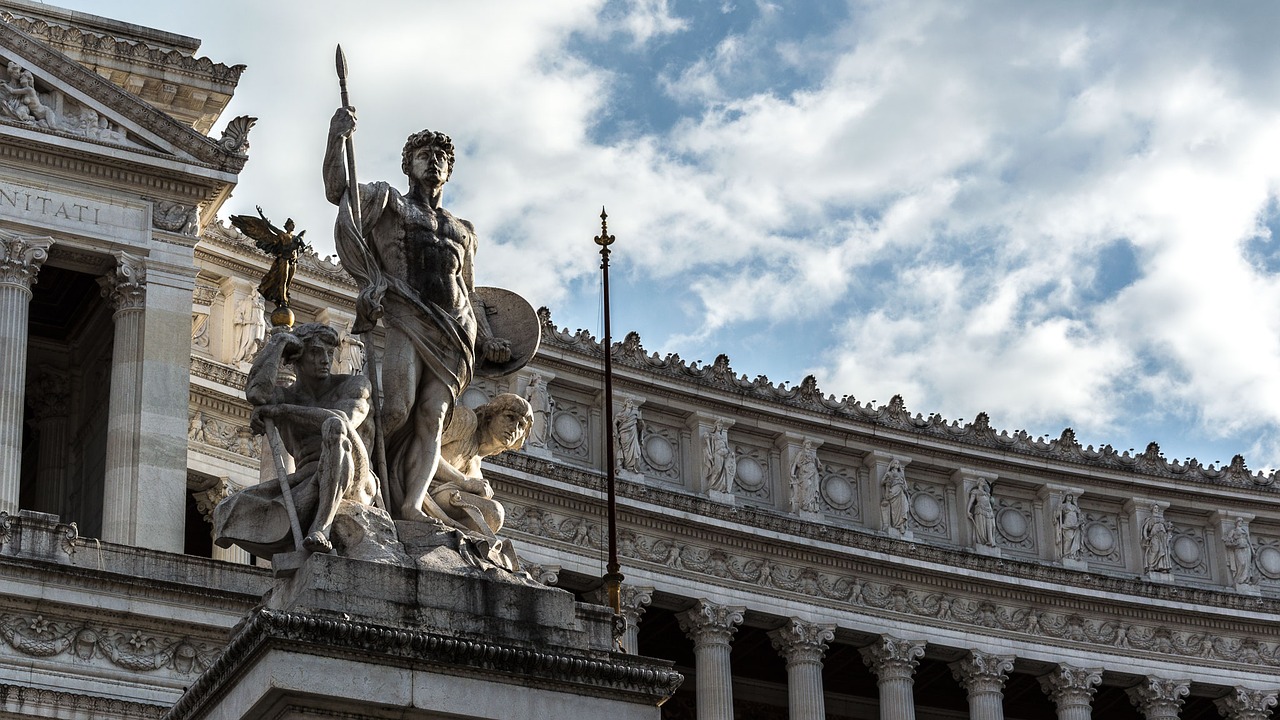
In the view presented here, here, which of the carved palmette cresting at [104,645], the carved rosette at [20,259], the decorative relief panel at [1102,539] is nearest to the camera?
the carved palmette cresting at [104,645]

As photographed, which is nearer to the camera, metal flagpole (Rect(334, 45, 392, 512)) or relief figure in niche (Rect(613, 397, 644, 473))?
metal flagpole (Rect(334, 45, 392, 512))

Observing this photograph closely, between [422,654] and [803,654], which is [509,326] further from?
[803,654]

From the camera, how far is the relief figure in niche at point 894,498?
64.0 metres

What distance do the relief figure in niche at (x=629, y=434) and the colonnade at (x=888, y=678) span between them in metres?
3.79

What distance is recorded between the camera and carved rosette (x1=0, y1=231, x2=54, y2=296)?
148ft

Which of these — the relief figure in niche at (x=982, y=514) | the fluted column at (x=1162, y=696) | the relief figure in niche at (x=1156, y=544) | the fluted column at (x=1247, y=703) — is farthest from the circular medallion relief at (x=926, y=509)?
the fluted column at (x=1247, y=703)

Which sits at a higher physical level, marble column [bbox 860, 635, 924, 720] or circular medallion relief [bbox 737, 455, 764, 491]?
circular medallion relief [bbox 737, 455, 764, 491]

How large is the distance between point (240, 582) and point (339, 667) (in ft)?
76.0

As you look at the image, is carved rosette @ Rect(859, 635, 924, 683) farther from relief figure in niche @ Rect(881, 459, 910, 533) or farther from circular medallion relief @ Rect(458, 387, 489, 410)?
circular medallion relief @ Rect(458, 387, 489, 410)

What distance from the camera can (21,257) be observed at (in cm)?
4512

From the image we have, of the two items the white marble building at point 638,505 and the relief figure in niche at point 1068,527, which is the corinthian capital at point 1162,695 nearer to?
the white marble building at point 638,505

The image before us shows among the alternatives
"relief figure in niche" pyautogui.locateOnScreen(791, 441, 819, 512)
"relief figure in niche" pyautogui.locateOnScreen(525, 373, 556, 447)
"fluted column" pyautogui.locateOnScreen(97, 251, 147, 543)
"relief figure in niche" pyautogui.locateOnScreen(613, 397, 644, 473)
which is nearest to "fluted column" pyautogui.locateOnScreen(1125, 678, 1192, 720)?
"relief figure in niche" pyautogui.locateOnScreen(791, 441, 819, 512)

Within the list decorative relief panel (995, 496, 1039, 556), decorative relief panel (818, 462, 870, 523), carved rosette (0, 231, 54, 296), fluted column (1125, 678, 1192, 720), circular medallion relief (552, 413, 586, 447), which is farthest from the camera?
decorative relief panel (995, 496, 1039, 556)

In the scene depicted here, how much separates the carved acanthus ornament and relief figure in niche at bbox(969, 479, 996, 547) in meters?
28.9
